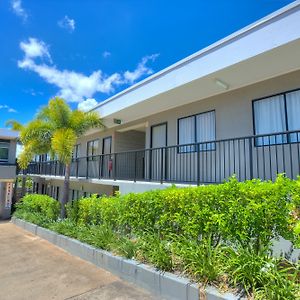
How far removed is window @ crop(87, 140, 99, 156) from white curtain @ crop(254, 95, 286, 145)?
1097 centimetres

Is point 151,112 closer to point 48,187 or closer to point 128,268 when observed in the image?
point 128,268

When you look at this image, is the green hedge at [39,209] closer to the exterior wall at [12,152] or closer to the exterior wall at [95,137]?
the exterior wall at [95,137]

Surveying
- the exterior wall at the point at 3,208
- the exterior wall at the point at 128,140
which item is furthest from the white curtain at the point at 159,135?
the exterior wall at the point at 3,208

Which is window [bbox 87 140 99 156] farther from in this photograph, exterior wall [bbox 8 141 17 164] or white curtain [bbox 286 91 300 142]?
white curtain [bbox 286 91 300 142]

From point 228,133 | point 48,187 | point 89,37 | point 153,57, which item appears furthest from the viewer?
point 48,187

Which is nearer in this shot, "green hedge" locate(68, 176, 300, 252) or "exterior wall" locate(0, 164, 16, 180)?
"green hedge" locate(68, 176, 300, 252)

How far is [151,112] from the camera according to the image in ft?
39.1

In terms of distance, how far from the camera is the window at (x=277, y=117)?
23.7ft

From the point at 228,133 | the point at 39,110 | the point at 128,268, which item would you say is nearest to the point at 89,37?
the point at 39,110

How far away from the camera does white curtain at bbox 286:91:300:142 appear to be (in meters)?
7.14

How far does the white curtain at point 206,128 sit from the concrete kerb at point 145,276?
5.03 meters

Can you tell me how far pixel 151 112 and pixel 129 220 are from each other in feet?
21.5

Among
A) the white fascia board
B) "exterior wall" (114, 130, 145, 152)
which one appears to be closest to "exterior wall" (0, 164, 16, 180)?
"exterior wall" (114, 130, 145, 152)

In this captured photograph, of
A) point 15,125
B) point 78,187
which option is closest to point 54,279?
point 15,125
